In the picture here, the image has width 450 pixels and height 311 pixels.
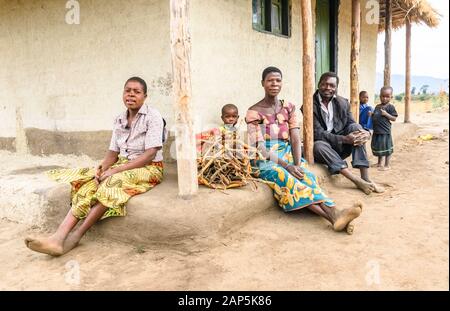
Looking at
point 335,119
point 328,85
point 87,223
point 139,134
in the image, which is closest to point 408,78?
point 335,119

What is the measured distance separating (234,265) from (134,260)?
71 centimetres

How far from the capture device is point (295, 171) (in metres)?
3.12

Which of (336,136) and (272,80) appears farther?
(336,136)

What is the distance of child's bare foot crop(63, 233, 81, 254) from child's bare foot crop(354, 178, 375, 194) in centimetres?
275

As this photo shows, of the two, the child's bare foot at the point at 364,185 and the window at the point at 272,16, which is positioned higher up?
the window at the point at 272,16

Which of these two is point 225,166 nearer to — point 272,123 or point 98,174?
point 272,123

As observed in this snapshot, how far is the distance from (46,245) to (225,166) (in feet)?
4.85

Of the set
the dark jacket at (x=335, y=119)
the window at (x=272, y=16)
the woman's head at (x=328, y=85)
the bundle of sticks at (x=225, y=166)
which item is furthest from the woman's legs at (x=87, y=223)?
the window at (x=272, y=16)

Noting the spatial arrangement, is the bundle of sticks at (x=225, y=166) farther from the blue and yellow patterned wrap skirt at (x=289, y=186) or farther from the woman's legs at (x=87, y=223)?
the woman's legs at (x=87, y=223)

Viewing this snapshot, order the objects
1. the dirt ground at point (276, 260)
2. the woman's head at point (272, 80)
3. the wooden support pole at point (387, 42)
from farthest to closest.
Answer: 1. the wooden support pole at point (387, 42)
2. the woman's head at point (272, 80)
3. the dirt ground at point (276, 260)

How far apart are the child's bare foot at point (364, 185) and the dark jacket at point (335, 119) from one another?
0.47m

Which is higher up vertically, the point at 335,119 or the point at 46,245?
the point at 335,119

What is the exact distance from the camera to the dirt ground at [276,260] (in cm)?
213
